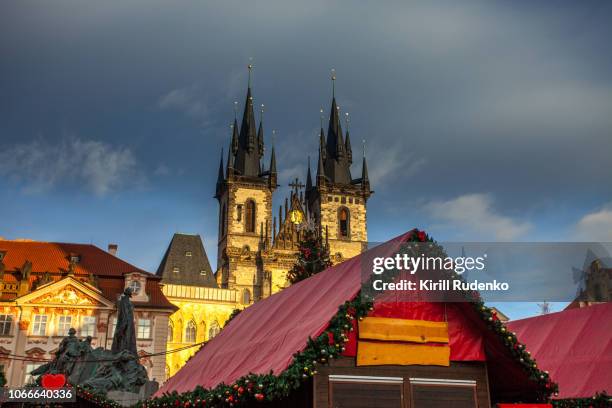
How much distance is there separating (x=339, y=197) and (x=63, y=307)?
39.2 m

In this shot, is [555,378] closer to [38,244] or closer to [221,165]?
[38,244]

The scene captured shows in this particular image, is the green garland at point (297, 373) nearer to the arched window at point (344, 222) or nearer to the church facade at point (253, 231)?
the church facade at point (253, 231)

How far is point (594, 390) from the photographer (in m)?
12.7

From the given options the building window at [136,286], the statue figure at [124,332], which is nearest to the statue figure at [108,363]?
the statue figure at [124,332]

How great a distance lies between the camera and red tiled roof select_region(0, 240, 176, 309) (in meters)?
36.7

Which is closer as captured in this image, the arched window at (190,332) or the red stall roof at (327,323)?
the red stall roof at (327,323)

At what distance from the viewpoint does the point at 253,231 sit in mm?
65188

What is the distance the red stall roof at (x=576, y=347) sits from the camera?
13078 mm

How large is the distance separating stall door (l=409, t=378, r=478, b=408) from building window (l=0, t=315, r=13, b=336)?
31142 mm

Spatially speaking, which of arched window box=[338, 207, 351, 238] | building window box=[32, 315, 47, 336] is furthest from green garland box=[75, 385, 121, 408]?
arched window box=[338, 207, 351, 238]

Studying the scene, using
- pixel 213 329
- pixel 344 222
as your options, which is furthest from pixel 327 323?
pixel 344 222

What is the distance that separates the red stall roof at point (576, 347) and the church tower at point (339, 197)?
4864 cm

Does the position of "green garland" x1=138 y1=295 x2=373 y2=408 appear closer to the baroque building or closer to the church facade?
the baroque building

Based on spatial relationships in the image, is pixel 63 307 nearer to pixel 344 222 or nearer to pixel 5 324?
pixel 5 324
